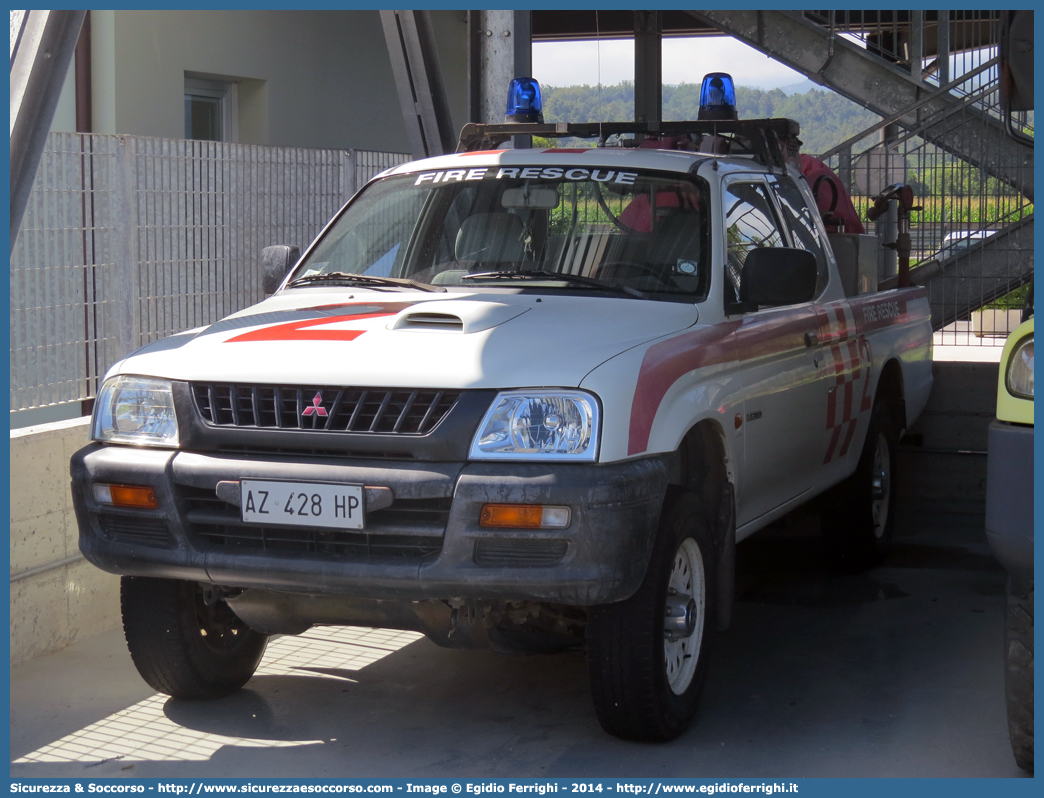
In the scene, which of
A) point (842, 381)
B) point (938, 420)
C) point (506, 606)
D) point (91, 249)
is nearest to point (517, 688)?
point (506, 606)

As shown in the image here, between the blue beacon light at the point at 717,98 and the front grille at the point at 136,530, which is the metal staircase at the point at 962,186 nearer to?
the blue beacon light at the point at 717,98

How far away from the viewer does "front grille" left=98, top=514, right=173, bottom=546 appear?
393 cm

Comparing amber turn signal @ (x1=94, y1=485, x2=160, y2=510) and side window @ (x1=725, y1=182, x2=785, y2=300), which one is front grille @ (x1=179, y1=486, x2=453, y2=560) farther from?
side window @ (x1=725, y1=182, x2=785, y2=300)

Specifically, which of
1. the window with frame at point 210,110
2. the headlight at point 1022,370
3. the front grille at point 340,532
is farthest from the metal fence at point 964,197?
the front grille at point 340,532

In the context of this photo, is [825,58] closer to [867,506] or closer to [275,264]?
[867,506]

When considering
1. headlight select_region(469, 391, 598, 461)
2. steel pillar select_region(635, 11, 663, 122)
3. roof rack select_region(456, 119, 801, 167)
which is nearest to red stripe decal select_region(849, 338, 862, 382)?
roof rack select_region(456, 119, 801, 167)

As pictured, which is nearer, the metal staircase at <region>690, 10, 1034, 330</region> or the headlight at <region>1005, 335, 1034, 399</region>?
the headlight at <region>1005, 335, 1034, 399</region>

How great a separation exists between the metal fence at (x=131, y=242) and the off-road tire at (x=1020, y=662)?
12.9 feet

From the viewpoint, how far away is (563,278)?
469 centimetres

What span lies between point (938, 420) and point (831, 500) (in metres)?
1.98

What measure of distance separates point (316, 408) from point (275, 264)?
5.19ft

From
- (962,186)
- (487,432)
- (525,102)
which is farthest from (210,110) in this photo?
(487,432)

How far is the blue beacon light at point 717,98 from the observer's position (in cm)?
637

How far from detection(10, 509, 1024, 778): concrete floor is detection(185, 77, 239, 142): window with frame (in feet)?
23.1
